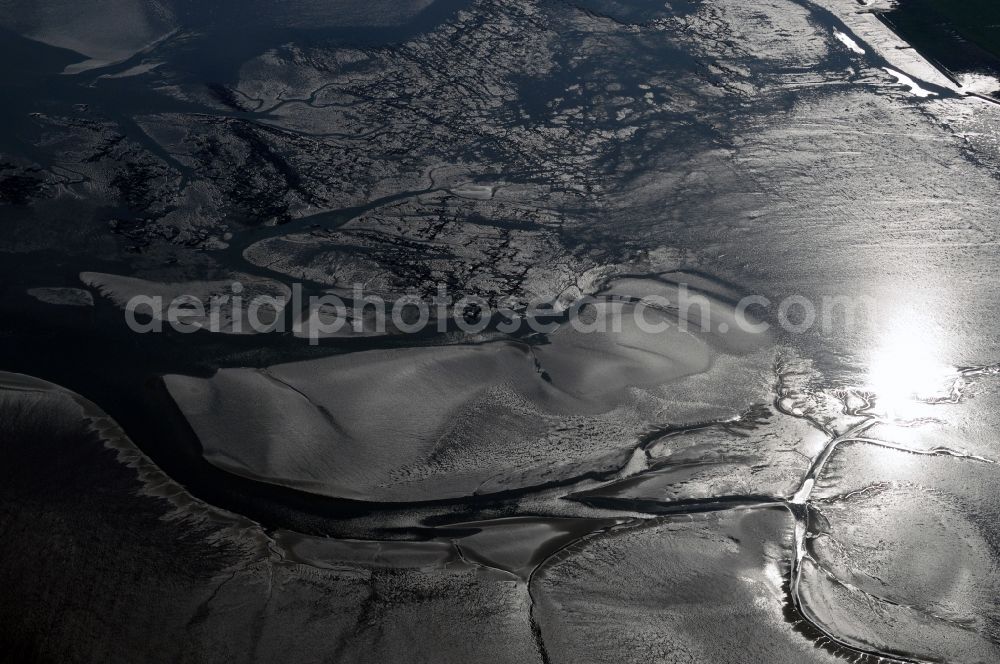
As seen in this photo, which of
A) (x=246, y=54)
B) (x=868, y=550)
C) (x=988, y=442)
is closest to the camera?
(x=868, y=550)

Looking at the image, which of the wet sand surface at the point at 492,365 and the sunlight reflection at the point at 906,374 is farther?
the sunlight reflection at the point at 906,374

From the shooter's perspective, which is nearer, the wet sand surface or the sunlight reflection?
the wet sand surface

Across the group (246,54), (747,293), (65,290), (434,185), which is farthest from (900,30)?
(65,290)

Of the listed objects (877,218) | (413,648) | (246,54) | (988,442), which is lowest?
(413,648)

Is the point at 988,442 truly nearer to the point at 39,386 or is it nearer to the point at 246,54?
the point at 39,386

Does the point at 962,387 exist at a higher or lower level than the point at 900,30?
lower

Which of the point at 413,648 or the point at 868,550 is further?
the point at 868,550

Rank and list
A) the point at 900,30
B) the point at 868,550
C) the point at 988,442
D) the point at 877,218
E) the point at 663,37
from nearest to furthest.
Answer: the point at 868,550, the point at 988,442, the point at 877,218, the point at 663,37, the point at 900,30

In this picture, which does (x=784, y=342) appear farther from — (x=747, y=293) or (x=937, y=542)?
(x=937, y=542)
